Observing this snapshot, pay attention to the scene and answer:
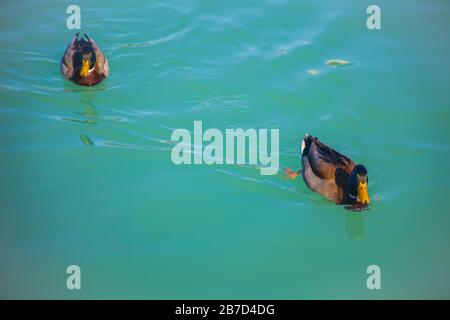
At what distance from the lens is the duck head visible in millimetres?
9102

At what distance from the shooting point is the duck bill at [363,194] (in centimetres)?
913

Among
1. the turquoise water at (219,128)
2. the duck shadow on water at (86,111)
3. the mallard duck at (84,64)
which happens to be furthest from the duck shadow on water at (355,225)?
the mallard duck at (84,64)

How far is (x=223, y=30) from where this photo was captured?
501 inches

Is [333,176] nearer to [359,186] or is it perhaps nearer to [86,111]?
[359,186]

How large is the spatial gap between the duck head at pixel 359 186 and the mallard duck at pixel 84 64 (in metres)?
4.34

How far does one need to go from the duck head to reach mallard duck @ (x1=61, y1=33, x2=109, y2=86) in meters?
4.34

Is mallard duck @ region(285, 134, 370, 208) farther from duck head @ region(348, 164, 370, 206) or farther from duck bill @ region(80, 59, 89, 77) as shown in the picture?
duck bill @ region(80, 59, 89, 77)

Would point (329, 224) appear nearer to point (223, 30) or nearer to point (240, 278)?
point (240, 278)

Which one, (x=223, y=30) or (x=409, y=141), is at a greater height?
(x=223, y=30)

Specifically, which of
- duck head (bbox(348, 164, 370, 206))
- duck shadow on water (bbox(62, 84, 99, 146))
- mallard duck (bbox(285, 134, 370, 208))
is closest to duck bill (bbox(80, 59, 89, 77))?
duck shadow on water (bbox(62, 84, 99, 146))

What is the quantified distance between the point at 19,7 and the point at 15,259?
5.77m

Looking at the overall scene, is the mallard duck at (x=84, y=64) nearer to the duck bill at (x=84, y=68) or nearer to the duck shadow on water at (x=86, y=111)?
the duck bill at (x=84, y=68)

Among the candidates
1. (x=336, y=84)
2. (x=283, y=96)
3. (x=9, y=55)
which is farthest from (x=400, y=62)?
(x=9, y=55)

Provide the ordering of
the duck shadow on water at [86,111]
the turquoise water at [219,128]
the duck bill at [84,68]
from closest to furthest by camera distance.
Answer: the turquoise water at [219,128], the duck shadow on water at [86,111], the duck bill at [84,68]
